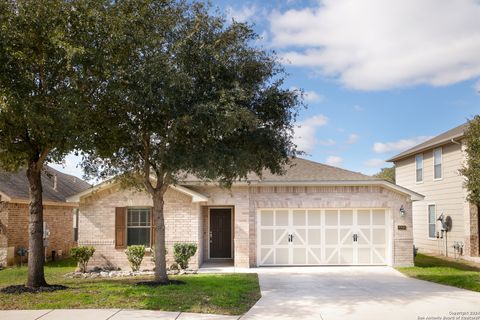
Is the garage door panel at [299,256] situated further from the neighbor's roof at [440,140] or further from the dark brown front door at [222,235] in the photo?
the neighbor's roof at [440,140]

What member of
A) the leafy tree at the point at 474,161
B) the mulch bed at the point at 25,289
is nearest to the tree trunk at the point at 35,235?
the mulch bed at the point at 25,289

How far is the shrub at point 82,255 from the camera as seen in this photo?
1847 cm

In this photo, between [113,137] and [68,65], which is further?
[113,137]

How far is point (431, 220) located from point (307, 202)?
968 centimetres

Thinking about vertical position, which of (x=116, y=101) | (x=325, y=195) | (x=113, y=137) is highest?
(x=116, y=101)

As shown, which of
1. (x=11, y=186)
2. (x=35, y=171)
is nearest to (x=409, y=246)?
(x=35, y=171)

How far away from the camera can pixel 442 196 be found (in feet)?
80.7

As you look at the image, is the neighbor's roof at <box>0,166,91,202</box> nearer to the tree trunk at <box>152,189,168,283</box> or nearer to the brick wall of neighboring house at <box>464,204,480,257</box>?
the tree trunk at <box>152,189,168,283</box>

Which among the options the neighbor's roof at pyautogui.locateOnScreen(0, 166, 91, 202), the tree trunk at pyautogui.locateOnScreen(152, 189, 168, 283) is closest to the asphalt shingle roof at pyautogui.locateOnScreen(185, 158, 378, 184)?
the tree trunk at pyautogui.locateOnScreen(152, 189, 168, 283)

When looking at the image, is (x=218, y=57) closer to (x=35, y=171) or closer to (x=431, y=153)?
(x=35, y=171)

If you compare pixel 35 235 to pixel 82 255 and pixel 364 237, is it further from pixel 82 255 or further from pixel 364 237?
pixel 364 237

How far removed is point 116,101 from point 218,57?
2781 mm

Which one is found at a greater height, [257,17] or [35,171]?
[257,17]

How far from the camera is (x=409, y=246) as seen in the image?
1977 centimetres
